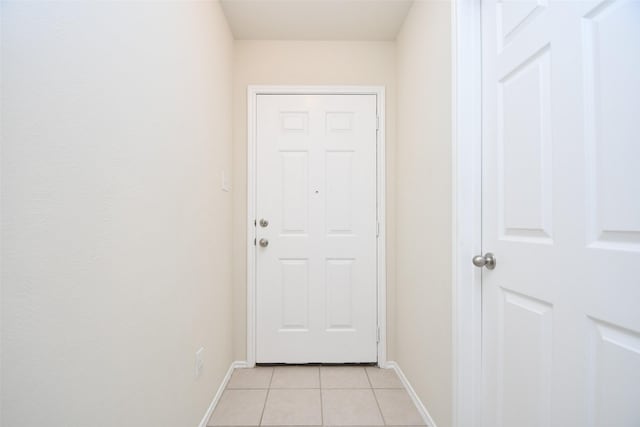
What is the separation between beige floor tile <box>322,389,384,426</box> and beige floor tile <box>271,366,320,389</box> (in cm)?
15

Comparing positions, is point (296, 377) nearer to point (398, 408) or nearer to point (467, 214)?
point (398, 408)

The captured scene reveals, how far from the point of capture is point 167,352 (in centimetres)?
125

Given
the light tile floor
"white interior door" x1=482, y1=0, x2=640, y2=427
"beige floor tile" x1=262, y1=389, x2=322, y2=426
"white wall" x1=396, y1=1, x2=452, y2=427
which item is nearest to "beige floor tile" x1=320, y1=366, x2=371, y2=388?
the light tile floor

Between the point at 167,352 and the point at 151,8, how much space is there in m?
1.26

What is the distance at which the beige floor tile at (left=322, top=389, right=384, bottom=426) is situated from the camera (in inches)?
66.6

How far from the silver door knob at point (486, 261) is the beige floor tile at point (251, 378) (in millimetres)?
1548

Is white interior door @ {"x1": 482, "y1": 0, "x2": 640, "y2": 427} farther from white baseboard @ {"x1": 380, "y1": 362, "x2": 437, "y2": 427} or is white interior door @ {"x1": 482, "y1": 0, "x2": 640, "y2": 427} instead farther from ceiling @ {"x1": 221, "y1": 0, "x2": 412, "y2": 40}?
ceiling @ {"x1": 221, "y1": 0, "x2": 412, "y2": 40}

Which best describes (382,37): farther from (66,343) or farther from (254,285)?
(66,343)

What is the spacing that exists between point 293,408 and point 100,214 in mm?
1512

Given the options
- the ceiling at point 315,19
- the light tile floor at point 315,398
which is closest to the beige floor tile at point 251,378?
the light tile floor at point 315,398

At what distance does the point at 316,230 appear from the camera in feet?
7.71

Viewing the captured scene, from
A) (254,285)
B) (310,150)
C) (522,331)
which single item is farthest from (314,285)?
(522,331)

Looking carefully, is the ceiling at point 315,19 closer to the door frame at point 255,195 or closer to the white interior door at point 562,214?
the door frame at point 255,195

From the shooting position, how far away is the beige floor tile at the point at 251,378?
6.77ft
